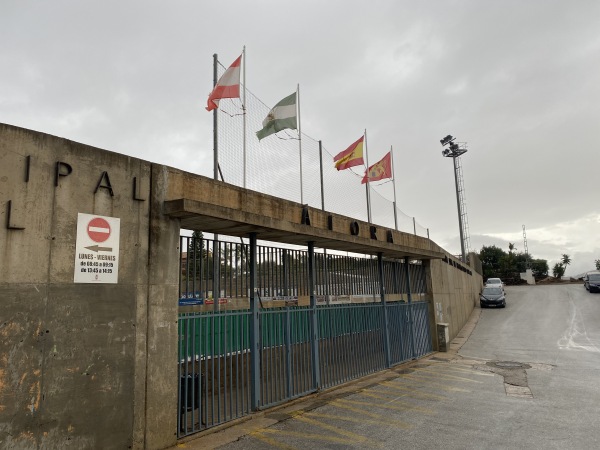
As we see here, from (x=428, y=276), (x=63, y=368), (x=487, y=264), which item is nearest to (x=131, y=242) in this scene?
(x=63, y=368)

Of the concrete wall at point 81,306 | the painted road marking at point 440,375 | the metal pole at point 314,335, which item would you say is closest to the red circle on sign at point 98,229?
the concrete wall at point 81,306

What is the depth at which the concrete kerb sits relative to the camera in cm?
586

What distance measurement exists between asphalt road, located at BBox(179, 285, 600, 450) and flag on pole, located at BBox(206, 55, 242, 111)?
6.88m

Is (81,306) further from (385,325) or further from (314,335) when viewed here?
(385,325)

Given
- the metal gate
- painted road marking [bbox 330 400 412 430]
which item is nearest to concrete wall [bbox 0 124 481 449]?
the metal gate

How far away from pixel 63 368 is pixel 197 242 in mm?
2743

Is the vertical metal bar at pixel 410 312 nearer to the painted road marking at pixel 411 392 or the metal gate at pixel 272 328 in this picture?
the metal gate at pixel 272 328

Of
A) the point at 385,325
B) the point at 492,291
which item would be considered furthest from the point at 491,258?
the point at 385,325

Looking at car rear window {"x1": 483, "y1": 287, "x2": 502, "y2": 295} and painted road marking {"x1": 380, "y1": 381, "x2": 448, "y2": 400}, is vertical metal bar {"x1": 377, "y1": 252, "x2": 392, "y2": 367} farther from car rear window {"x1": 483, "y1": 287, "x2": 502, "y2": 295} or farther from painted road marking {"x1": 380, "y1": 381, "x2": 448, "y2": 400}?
car rear window {"x1": 483, "y1": 287, "x2": 502, "y2": 295}

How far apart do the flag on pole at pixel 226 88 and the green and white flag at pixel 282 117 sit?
Result: 69.1 inches

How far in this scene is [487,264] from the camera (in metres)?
68.3

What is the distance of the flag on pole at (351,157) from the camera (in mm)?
14320

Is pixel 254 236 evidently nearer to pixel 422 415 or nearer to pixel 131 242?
pixel 131 242

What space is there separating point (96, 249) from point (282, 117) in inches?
278
